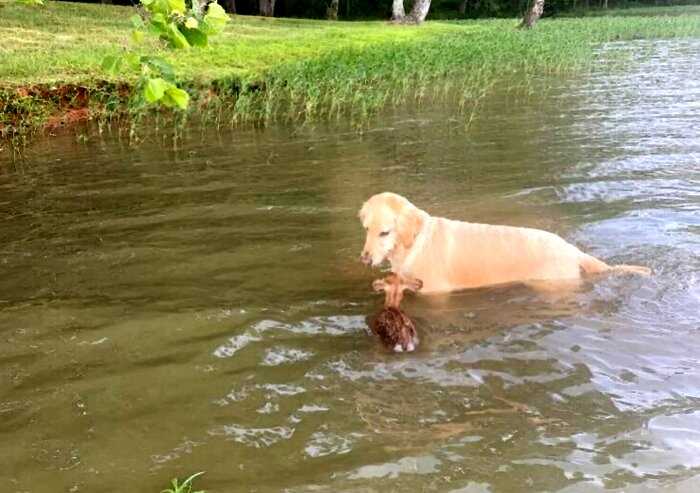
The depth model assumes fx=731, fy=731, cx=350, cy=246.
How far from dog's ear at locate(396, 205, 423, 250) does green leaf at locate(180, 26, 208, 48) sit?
275 cm

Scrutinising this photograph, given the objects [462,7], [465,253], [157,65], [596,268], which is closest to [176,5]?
[157,65]

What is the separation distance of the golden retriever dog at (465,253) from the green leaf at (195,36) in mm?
2603

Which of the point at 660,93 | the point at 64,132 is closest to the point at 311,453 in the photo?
the point at 64,132

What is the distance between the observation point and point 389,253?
630 cm

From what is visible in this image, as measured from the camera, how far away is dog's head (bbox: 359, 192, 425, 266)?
605 cm

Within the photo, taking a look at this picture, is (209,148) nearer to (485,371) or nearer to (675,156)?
(675,156)

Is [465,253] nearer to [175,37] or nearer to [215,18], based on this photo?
[215,18]

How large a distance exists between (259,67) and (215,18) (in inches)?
634

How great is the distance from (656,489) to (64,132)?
12503mm

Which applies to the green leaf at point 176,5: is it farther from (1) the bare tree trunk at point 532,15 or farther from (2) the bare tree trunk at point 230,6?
(2) the bare tree trunk at point 230,6

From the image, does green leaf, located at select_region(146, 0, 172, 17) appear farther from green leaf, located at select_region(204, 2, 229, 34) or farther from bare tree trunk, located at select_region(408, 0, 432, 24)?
bare tree trunk, located at select_region(408, 0, 432, 24)

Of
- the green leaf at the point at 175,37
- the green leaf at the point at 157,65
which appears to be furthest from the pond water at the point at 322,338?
the green leaf at the point at 175,37

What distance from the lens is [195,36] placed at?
12.6 feet

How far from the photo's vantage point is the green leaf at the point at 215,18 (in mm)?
3678
